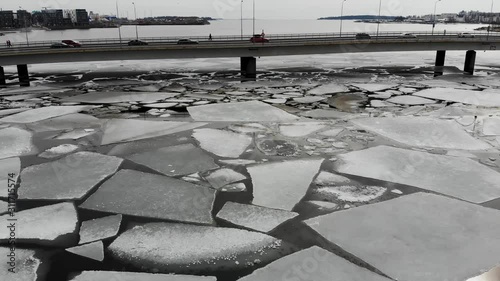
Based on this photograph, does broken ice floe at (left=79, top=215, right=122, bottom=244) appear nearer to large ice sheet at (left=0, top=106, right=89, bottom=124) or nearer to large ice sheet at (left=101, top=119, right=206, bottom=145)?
large ice sheet at (left=101, top=119, right=206, bottom=145)

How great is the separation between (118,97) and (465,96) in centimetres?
1928

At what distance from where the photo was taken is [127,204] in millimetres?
8398

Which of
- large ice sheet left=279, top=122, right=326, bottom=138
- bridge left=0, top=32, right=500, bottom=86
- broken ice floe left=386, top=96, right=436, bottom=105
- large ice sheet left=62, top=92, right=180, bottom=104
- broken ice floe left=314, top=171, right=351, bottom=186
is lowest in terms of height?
large ice sheet left=62, top=92, right=180, bottom=104

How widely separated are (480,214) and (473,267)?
212 cm

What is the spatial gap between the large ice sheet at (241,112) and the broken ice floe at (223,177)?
19.0 ft

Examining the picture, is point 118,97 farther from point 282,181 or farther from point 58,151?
point 282,181

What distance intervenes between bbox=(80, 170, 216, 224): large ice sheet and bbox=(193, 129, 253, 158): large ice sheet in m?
2.50

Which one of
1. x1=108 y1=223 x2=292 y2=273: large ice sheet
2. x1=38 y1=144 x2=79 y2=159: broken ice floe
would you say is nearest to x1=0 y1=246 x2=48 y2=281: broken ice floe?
x1=108 y1=223 x2=292 y2=273: large ice sheet

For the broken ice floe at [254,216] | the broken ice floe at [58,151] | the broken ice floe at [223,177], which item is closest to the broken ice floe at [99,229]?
the broken ice floe at [254,216]

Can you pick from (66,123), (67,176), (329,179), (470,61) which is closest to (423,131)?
(329,179)

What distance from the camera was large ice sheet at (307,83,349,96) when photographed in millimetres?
23373

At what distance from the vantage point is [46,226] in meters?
7.49

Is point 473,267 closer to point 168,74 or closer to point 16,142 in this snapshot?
point 16,142

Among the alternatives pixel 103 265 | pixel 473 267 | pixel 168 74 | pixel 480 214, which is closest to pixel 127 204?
pixel 103 265
